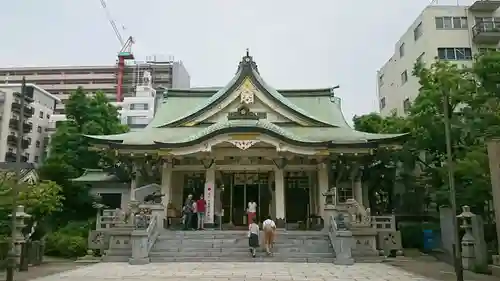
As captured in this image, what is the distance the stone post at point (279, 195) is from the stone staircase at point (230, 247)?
195 centimetres

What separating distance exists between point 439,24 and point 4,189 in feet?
104

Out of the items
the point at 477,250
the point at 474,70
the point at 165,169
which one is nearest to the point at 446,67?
the point at 474,70

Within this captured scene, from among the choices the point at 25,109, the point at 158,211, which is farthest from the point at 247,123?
the point at 25,109

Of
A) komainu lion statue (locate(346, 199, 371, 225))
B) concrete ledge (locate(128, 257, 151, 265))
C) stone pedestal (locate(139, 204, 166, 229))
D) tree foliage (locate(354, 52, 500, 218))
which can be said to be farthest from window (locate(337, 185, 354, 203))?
concrete ledge (locate(128, 257, 151, 265))

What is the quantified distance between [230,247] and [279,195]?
4.66 m

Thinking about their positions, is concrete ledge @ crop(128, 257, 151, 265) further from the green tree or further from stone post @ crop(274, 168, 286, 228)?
the green tree

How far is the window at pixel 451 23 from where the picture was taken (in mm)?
34062

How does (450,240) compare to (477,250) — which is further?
(450,240)

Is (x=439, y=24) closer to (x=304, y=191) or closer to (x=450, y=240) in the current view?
(x=304, y=191)

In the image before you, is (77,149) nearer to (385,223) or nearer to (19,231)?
(19,231)

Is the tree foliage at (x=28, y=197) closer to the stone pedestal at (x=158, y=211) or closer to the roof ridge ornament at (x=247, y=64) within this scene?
the stone pedestal at (x=158, y=211)

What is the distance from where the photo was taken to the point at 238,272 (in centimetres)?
1298

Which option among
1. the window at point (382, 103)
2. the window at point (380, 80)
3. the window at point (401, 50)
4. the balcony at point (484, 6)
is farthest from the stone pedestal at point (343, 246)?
the window at point (380, 80)

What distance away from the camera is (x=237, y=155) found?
2194 centimetres
